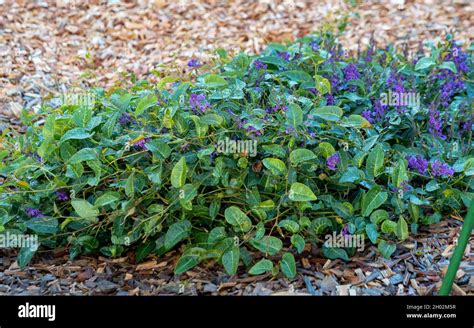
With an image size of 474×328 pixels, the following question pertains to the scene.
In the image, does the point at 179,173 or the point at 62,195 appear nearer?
the point at 179,173

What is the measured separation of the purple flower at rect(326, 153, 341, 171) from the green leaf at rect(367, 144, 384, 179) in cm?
16

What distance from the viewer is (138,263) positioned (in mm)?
2936

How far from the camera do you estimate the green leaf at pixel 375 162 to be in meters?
2.89

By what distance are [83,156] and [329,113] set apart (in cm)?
114

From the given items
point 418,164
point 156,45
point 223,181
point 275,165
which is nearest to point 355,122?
point 418,164

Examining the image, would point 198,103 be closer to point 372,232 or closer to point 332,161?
point 332,161

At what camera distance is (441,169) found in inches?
116

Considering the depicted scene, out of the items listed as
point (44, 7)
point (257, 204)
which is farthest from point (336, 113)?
point (44, 7)

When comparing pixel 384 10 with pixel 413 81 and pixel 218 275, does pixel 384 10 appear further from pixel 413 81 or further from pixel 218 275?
pixel 218 275

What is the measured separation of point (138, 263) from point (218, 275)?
1.31 ft

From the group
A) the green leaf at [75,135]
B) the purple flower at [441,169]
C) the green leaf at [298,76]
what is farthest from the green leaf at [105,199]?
the purple flower at [441,169]

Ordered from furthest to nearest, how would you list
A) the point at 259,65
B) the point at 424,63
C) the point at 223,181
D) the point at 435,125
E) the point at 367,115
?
the point at 424,63 < the point at 259,65 < the point at 367,115 < the point at 435,125 < the point at 223,181

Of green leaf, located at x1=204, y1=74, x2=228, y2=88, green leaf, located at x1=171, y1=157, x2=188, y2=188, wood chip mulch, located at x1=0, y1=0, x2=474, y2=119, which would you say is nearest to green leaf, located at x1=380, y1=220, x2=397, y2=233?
green leaf, located at x1=171, y1=157, x2=188, y2=188

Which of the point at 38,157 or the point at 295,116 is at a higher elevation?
the point at 295,116
